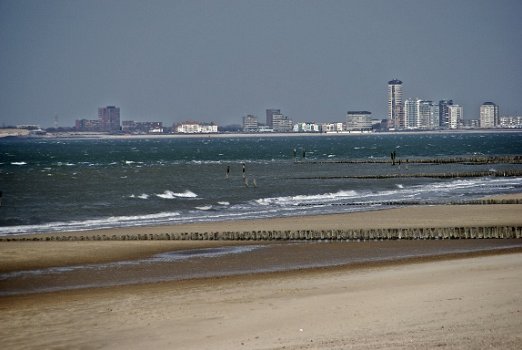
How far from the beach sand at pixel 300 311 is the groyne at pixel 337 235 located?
600 centimetres

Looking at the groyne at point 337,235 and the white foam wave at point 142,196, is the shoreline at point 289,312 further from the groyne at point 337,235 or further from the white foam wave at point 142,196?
the white foam wave at point 142,196

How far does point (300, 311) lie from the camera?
67.6ft

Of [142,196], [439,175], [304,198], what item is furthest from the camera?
[439,175]

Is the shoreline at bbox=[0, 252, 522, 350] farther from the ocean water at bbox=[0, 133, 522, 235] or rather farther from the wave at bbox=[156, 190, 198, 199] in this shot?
the wave at bbox=[156, 190, 198, 199]

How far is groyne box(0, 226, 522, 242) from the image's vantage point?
120 ft

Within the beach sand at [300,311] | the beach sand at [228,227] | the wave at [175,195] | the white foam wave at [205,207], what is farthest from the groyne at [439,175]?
the beach sand at [300,311]

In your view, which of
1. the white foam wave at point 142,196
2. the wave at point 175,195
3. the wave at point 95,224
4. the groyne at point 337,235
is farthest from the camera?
the wave at point 175,195

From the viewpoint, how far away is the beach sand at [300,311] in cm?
1773

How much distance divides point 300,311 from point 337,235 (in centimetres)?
1702

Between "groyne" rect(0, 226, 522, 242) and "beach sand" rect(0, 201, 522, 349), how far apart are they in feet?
19.7

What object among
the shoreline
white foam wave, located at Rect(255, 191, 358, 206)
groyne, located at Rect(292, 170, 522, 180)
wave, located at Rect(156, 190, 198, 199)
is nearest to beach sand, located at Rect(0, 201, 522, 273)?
the shoreline

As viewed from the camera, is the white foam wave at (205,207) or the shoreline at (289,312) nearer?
the shoreline at (289,312)

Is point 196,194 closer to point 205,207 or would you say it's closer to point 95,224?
point 205,207

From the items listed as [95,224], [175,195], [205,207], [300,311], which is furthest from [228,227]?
[175,195]
